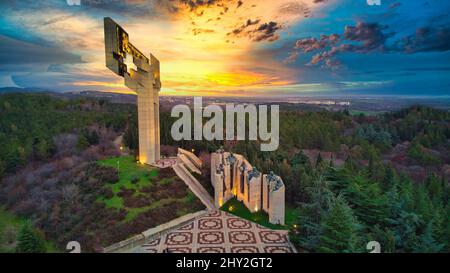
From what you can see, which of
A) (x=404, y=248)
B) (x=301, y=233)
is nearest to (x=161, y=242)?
(x=301, y=233)

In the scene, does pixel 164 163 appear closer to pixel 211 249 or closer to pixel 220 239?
pixel 220 239

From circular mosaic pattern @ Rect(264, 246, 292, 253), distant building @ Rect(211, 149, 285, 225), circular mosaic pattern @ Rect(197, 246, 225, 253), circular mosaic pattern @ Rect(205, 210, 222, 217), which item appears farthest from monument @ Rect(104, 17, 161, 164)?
circular mosaic pattern @ Rect(264, 246, 292, 253)

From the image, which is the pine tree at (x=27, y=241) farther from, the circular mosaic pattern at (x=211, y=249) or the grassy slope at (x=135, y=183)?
the circular mosaic pattern at (x=211, y=249)

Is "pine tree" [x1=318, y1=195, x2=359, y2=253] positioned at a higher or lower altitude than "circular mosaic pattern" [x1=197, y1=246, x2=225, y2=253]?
higher

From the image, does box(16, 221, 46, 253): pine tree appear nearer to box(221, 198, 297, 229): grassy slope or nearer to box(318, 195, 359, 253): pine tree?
box(221, 198, 297, 229): grassy slope

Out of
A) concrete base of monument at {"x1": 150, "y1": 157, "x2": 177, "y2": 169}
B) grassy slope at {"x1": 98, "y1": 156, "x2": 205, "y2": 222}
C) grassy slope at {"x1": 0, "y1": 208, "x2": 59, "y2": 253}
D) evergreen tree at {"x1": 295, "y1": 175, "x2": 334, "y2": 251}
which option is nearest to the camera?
evergreen tree at {"x1": 295, "y1": 175, "x2": 334, "y2": 251}
